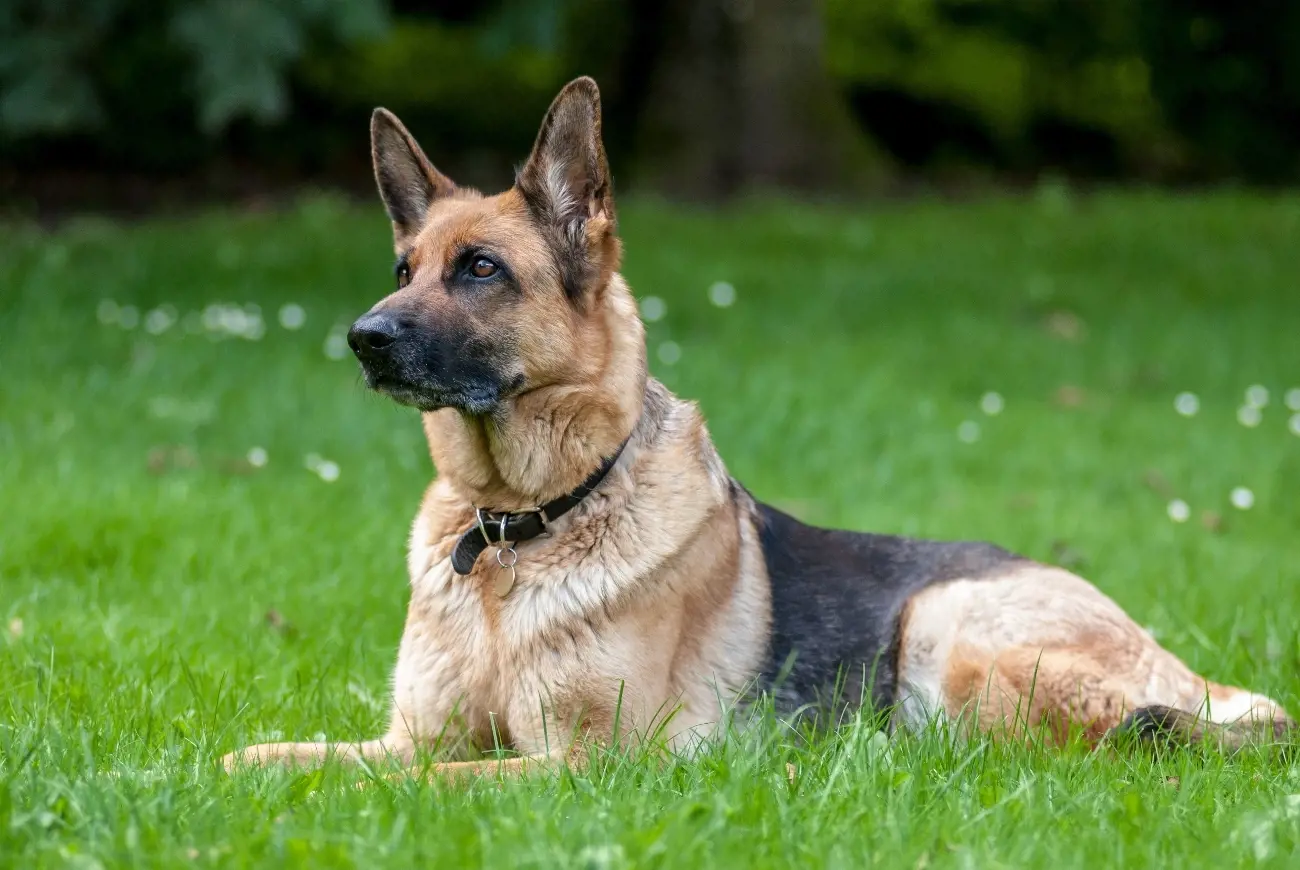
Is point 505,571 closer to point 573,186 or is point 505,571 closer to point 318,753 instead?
point 318,753

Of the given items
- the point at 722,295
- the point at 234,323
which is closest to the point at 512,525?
the point at 234,323

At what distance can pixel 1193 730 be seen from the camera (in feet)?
13.0

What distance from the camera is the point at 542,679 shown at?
3.89 meters

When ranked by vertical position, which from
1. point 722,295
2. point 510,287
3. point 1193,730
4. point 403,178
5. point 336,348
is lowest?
point 1193,730

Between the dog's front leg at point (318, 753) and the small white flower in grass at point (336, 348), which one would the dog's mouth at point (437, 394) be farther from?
the small white flower in grass at point (336, 348)

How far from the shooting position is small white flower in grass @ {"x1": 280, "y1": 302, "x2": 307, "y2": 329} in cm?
984

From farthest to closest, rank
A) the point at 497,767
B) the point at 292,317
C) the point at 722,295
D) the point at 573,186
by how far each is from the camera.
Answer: the point at 722,295, the point at 292,317, the point at 573,186, the point at 497,767

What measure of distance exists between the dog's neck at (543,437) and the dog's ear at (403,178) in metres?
0.74

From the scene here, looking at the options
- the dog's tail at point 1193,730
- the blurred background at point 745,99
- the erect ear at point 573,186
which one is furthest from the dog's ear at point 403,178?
the blurred background at point 745,99

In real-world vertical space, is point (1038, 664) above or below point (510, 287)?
below

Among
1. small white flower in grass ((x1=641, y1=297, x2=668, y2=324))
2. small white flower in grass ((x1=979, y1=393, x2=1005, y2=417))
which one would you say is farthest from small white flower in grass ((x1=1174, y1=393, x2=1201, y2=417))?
small white flower in grass ((x1=641, y1=297, x2=668, y2=324))

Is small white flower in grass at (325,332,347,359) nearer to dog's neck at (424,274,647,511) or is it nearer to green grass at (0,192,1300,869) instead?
green grass at (0,192,1300,869)

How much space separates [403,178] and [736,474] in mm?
3642

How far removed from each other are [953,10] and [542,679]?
16.9 m
